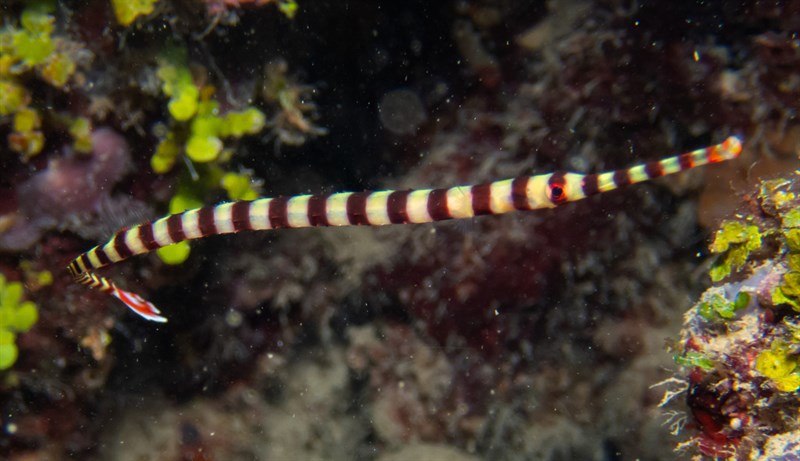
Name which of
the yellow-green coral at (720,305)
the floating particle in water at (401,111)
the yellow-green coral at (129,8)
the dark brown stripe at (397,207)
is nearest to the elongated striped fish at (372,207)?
the dark brown stripe at (397,207)

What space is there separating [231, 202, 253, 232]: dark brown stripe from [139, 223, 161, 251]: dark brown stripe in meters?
0.68

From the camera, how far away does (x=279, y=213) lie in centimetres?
406

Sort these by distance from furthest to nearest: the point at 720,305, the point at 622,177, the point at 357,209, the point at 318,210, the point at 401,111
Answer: the point at 401,111
the point at 318,210
the point at 357,209
the point at 720,305
the point at 622,177

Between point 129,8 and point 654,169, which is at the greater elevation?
point 129,8

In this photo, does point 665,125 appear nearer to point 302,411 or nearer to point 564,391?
point 564,391

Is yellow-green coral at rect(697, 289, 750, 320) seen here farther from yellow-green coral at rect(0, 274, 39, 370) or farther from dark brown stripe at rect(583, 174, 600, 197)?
yellow-green coral at rect(0, 274, 39, 370)

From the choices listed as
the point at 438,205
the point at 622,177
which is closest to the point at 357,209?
the point at 438,205

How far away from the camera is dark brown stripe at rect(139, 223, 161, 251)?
14.1 feet

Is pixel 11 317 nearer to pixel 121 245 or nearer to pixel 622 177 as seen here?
pixel 121 245

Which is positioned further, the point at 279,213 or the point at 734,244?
the point at 279,213

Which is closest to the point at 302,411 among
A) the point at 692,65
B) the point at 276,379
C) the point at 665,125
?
the point at 276,379

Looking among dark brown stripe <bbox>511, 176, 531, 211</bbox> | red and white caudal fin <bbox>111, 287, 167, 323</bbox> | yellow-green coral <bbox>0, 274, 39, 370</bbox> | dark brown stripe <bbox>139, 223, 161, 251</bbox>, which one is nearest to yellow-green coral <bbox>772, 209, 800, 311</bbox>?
dark brown stripe <bbox>511, 176, 531, 211</bbox>

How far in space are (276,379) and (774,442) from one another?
4.79 metres

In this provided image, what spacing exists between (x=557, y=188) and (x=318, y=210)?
5.42 feet
